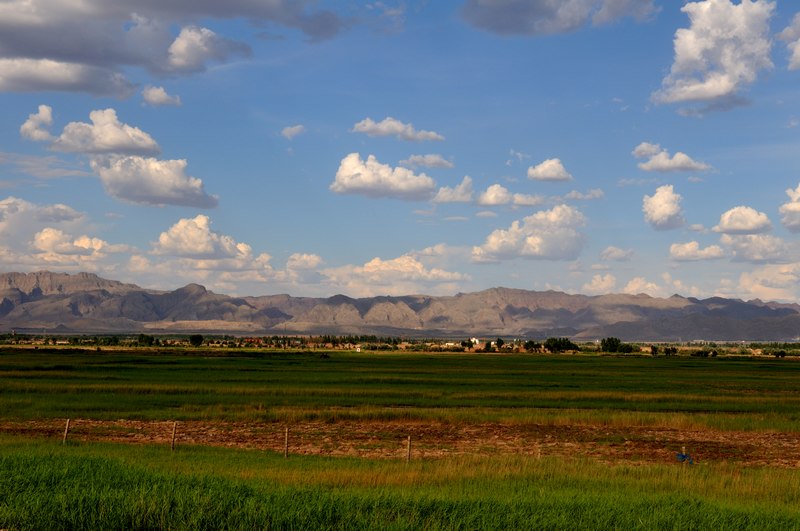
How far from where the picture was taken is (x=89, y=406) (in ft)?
198

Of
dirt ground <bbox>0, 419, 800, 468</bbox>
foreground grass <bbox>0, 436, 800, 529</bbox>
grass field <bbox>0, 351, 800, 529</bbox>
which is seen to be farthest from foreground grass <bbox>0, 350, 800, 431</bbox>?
foreground grass <bbox>0, 436, 800, 529</bbox>

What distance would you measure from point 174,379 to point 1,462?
69.8 meters

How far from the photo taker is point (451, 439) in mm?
47750

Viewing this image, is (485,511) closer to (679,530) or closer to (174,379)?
(679,530)

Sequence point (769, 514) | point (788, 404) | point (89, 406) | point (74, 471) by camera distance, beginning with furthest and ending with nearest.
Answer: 1. point (788, 404)
2. point (89, 406)
3. point (74, 471)
4. point (769, 514)

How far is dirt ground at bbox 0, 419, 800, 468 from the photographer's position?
42094mm

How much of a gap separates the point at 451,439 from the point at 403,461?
484 inches

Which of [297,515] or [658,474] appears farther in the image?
[658,474]

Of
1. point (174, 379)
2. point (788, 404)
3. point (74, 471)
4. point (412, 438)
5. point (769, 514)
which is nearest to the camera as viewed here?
point (769, 514)

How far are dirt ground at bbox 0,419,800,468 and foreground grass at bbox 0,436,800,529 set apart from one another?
7441 mm

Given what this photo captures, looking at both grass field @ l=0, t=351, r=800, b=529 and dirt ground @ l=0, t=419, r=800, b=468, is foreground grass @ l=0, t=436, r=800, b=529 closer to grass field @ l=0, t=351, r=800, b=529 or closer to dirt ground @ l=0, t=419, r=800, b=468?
grass field @ l=0, t=351, r=800, b=529

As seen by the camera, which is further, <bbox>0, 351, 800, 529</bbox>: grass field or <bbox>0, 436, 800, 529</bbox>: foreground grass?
<bbox>0, 351, 800, 529</bbox>: grass field

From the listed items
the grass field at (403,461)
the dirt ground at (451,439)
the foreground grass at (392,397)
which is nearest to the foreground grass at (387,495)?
the grass field at (403,461)

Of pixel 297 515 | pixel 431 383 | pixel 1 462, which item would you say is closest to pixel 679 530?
pixel 297 515
